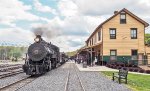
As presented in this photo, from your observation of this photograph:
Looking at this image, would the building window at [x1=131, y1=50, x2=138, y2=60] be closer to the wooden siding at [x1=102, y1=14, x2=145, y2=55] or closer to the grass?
the wooden siding at [x1=102, y1=14, x2=145, y2=55]

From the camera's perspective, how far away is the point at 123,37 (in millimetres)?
49969

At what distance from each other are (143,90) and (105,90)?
202 centimetres

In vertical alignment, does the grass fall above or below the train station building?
below

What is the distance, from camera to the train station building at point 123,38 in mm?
49503

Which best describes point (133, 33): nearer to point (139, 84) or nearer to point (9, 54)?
point (139, 84)

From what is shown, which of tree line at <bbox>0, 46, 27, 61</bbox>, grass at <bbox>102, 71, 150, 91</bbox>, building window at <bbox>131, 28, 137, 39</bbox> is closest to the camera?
grass at <bbox>102, 71, 150, 91</bbox>

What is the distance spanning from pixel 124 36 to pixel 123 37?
0.24 metres

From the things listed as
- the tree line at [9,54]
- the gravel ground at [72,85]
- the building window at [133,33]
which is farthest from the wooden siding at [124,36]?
the tree line at [9,54]

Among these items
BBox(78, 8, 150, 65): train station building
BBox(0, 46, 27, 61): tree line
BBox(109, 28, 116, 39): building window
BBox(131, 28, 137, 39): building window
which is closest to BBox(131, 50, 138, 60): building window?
BBox(78, 8, 150, 65): train station building

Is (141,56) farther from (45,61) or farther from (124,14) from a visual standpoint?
(45,61)

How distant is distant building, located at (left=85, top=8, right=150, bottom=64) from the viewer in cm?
4953

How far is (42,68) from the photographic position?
94.8 ft

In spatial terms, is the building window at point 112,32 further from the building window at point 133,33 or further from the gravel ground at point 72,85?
the gravel ground at point 72,85

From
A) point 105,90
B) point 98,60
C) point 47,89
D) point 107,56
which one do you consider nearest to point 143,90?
point 105,90
